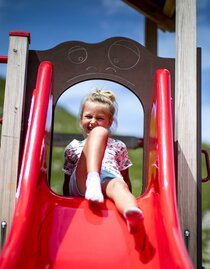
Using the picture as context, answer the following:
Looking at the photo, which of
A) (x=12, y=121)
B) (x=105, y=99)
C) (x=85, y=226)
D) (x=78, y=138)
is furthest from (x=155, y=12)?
(x=85, y=226)

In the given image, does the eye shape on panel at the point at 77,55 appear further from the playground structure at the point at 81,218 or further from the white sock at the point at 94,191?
the white sock at the point at 94,191

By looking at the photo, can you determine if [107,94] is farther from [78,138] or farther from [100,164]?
[78,138]

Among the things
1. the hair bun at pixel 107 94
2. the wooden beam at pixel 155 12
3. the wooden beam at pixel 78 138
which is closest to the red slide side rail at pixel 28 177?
the hair bun at pixel 107 94

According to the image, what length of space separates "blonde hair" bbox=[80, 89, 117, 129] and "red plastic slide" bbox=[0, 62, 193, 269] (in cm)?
49

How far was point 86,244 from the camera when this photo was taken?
4.89 feet

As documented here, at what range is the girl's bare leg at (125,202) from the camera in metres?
1.42

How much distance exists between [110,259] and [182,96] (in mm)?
999

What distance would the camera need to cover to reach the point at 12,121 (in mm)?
2037

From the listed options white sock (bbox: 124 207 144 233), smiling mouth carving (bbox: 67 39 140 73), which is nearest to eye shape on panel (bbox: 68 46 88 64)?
smiling mouth carving (bbox: 67 39 140 73)

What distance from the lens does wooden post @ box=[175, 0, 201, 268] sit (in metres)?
1.96

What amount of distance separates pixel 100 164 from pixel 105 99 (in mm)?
637

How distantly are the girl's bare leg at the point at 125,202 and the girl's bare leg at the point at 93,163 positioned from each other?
0.27 feet

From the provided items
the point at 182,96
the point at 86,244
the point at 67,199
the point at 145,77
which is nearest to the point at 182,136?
the point at 182,96

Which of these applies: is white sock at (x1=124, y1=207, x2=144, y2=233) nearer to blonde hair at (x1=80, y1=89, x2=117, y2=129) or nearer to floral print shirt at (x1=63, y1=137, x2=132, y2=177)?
floral print shirt at (x1=63, y1=137, x2=132, y2=177)
